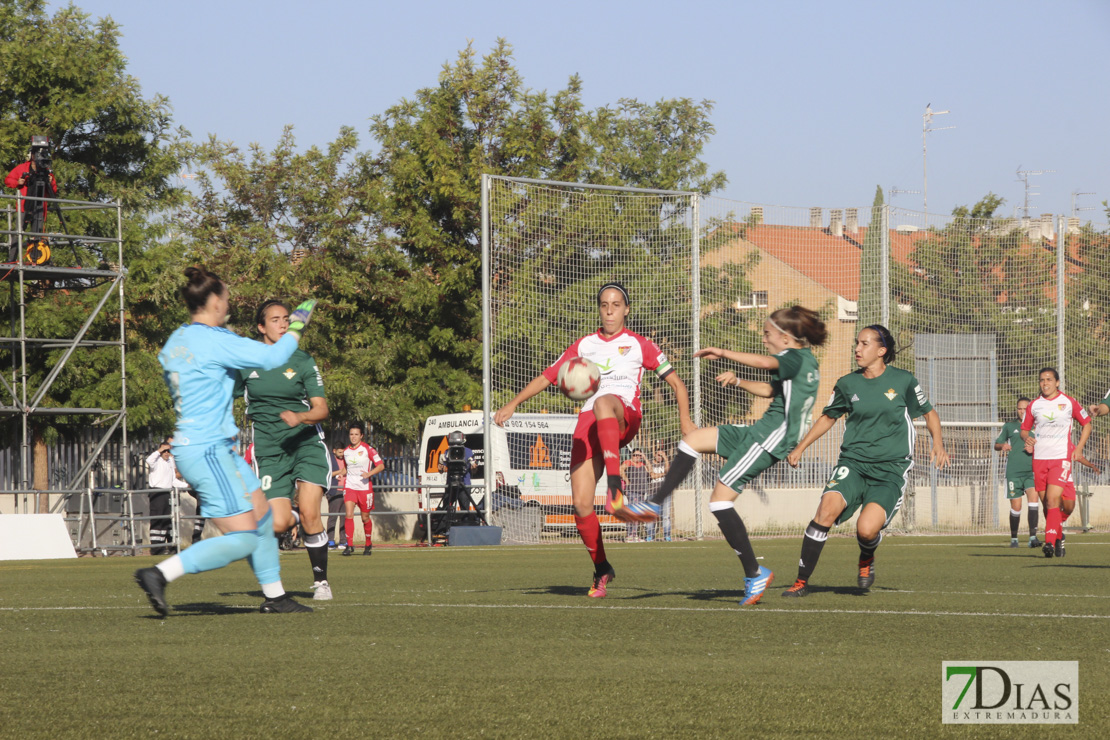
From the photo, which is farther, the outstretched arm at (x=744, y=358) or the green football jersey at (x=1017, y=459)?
the green football jersey at (x=1017, y=459)

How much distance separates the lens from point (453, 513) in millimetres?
22891

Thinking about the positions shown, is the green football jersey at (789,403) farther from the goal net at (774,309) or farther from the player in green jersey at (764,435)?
the goal net at (774,309)

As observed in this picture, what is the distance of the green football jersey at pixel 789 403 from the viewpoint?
8.09 m

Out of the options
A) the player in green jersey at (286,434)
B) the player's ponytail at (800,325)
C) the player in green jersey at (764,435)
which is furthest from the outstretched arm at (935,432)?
the player in green jersey at (286,434)

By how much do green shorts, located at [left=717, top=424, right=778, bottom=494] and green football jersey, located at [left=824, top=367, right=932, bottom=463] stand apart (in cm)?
102

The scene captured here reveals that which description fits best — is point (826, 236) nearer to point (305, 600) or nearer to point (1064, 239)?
point (1064, 239)

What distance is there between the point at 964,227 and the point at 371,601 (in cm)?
1937

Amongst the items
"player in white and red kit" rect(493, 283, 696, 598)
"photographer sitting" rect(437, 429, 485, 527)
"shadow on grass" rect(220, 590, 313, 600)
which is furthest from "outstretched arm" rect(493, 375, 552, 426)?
"photographer sitting" rect(437, 429, 485, 527)

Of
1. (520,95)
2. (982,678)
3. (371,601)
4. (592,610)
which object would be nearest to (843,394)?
(592,610)

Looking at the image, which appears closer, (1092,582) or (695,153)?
(1092,582)

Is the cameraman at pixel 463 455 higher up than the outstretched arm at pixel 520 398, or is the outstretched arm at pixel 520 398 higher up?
the outstretched arm at pixel 520 398

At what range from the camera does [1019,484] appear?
18219 mm

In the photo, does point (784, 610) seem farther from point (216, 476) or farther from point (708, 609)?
point (216, 476)

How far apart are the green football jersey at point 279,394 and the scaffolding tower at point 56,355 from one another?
39.6 feet
